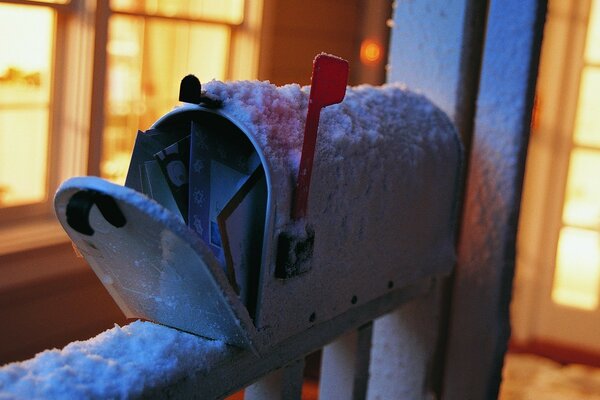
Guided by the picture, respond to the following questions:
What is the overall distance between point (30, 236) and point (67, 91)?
495mm

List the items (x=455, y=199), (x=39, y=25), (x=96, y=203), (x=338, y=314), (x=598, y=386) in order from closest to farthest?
(x=96, y=203), (x=338, y=314), (x=455, y=199), (x=39, y=25), (x=598, y=386)

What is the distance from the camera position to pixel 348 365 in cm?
105

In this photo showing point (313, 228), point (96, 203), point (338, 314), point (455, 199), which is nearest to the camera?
point (96, 203)

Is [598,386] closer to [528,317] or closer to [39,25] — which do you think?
[528,317]

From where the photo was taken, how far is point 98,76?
8.30 ft

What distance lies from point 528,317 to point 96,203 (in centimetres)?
360

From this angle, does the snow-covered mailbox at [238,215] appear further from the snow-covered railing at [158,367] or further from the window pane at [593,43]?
the window pane at [593,43]

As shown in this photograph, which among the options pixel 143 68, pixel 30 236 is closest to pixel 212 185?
pixel 30 236

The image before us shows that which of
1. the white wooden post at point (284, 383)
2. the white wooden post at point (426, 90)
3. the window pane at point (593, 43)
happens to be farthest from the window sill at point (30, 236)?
the window pane at point (593, 43)

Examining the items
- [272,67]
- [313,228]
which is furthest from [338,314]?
[272,67]

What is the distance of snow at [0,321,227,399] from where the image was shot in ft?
1.86

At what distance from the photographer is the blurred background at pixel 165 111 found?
2.44 meters


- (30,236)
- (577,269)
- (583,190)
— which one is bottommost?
(577,269)

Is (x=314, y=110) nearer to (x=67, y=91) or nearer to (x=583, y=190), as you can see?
(x=67, y=91)
